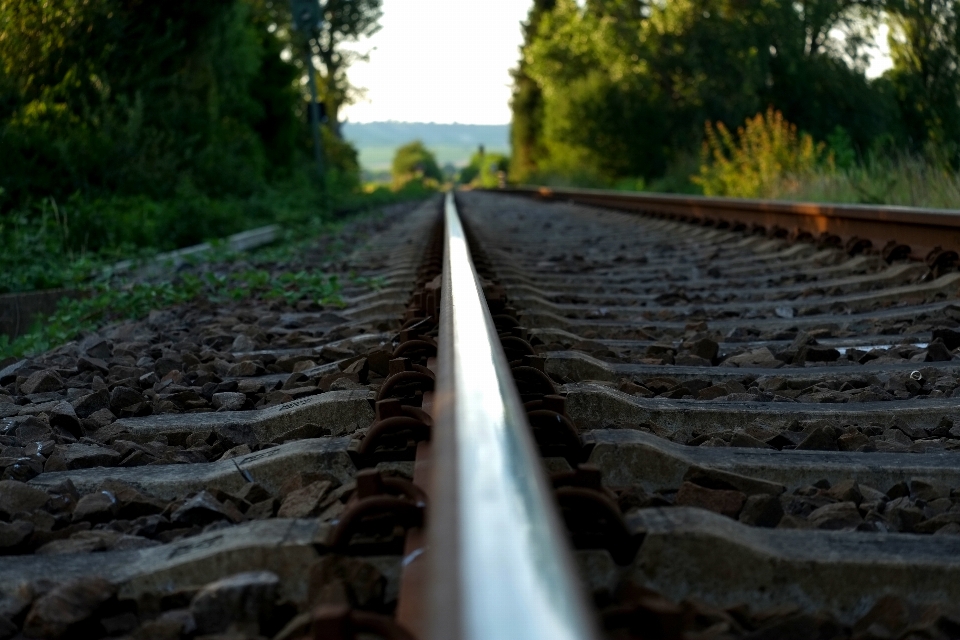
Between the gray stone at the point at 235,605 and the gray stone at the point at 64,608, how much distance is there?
0.17 metres

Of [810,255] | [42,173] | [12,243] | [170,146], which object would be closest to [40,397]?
[12,243]

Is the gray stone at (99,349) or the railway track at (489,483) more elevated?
the railway track at (489,483)

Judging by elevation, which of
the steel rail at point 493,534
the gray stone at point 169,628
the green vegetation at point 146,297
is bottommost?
the green vegetation at point 146,297

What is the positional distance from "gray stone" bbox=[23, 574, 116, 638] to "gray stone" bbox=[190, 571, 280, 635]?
17 cm

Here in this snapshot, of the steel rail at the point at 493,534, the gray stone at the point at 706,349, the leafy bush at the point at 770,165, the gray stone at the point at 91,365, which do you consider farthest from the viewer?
the leafy bush at the point at 770,165

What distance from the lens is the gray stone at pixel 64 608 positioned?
1.62 metres

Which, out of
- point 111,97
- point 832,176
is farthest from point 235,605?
point 111,97

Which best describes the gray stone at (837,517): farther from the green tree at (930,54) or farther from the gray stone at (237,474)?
the green tree at (930,54)

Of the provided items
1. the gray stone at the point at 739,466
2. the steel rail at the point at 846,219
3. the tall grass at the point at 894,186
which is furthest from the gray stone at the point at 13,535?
the tall grass at the point at 894,186

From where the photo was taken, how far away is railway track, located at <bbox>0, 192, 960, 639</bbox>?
56.6 inches

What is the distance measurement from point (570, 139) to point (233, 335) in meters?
24.7

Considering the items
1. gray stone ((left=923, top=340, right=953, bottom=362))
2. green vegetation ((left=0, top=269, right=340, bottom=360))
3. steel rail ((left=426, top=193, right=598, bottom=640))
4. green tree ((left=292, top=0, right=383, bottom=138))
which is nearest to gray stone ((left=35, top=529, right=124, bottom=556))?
steel rail ((left=426, top=193, right=598, bottom=640))

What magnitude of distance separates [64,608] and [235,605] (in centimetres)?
27

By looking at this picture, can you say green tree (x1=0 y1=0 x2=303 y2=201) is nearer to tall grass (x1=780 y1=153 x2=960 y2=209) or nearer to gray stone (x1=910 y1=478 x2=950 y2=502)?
tall grass (x1=780 y1=153 x2=960 y2=209)
